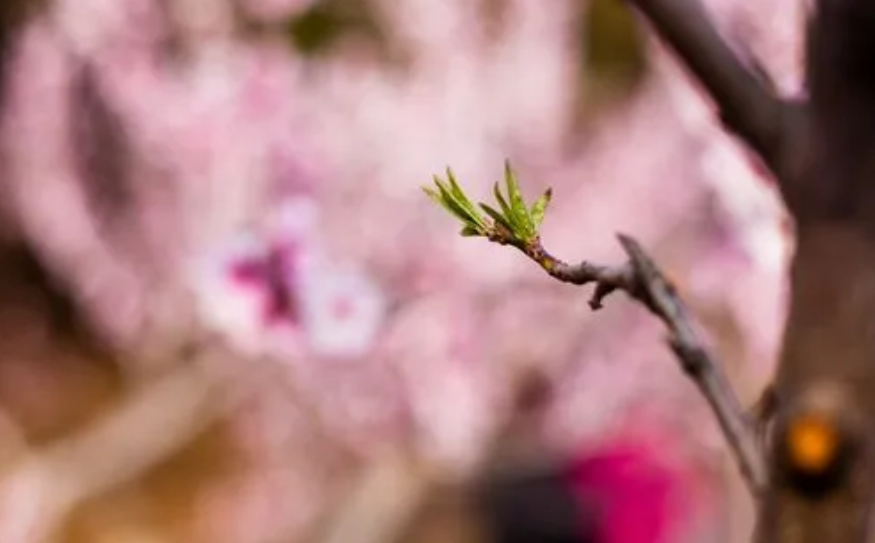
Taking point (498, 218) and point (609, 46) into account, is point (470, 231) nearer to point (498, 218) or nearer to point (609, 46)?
point (498, 218)

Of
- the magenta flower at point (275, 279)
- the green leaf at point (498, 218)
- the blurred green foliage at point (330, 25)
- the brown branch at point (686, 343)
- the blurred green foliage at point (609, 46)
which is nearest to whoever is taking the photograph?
the green leaf at point (498, 218)

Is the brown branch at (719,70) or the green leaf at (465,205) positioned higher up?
the brown branch at (719,70)

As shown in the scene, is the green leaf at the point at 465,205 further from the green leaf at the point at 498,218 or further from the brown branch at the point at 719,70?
the brown branch at the point at 719,70

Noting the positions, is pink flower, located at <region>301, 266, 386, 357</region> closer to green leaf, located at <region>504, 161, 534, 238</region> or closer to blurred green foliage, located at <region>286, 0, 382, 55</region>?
blurred green foliage, located at <region>286, 0, 382, 55</region>

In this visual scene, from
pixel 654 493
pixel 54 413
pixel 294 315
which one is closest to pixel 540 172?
pixel 654 493

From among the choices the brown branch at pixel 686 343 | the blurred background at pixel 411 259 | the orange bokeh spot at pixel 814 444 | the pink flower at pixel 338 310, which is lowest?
the orange bokeh spot at pixel 814 444

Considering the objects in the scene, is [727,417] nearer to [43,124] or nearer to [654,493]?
[654,493]

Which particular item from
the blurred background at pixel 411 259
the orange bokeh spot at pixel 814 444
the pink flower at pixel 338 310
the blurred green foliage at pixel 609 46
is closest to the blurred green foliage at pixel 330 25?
the blurred background at pixel 411 259
